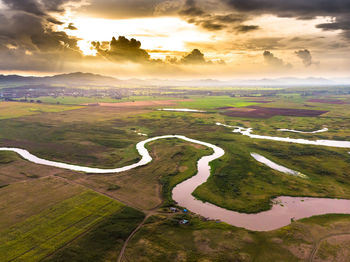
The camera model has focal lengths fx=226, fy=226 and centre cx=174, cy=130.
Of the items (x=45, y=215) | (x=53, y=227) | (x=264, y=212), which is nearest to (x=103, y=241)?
(x=53, y=227)

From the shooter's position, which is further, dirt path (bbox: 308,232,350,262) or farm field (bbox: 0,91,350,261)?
farm field (bbox: 0,91,350,261)

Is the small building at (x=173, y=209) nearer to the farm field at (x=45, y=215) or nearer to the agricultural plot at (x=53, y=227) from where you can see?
the farm field at (x=45, y=215)

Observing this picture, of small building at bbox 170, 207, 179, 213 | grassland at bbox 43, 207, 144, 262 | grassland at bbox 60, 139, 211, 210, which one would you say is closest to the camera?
grassland at bbox 43, 207, 144, 262

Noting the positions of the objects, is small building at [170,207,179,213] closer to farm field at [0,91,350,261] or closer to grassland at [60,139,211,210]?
farm field at [0,91,350,261]

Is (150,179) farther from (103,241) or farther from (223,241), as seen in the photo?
(223,241)

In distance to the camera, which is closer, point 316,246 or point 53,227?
point 316,246

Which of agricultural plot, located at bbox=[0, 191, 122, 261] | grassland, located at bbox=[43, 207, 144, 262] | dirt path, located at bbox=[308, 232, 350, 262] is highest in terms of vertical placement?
agricultural plot, located at bbox=[0, 191, 122, 261]

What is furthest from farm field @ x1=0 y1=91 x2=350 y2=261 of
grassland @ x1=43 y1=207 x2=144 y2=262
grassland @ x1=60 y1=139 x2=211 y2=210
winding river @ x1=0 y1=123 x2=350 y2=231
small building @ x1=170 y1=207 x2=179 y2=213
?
winding river @ x1=0 y1=123 x2=350 y2=231

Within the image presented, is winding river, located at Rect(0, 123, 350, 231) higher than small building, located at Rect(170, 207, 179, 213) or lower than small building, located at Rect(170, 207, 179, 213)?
lower

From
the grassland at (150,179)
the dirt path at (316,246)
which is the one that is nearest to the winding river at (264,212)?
the grassland at (150,179)
